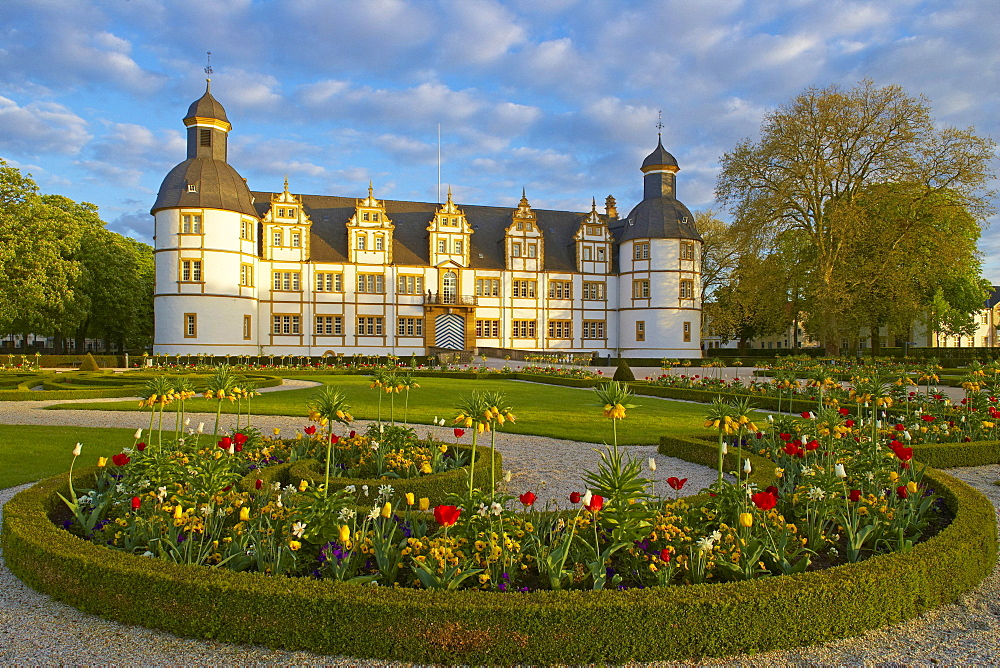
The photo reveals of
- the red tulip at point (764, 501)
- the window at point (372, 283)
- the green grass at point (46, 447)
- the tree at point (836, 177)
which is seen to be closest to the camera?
the red tulip at point (764, 501)

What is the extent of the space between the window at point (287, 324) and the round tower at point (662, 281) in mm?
19577

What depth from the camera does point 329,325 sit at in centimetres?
3866

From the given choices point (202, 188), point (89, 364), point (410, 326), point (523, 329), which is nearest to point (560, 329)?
point (523, 329)

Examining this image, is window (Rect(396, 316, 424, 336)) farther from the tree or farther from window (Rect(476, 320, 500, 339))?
the tree

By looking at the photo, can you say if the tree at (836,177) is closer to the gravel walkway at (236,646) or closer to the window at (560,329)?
the window at (560,329)

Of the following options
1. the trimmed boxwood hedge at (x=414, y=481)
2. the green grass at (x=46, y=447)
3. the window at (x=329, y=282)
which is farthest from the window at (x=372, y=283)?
the trimmed boxwood hedge at (x=414, y=481)

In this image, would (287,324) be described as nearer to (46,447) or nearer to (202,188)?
(202,188)

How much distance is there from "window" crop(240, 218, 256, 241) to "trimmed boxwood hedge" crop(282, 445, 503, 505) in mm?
31944

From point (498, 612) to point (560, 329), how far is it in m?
40.0

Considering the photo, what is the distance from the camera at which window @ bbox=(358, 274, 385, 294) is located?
129 ft

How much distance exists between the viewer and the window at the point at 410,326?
131 feet

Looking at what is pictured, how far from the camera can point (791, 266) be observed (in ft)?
111

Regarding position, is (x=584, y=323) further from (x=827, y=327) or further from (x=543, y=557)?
(x=543, y=557)

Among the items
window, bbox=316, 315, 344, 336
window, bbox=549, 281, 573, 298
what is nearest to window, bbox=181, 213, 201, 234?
window, bbox=316, 315, 344, 336
